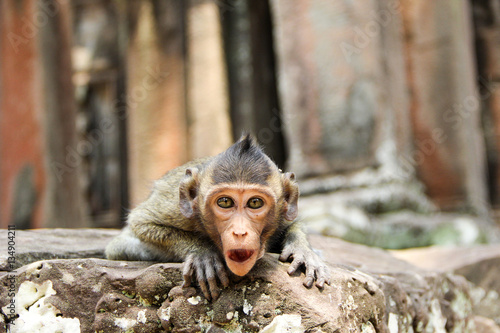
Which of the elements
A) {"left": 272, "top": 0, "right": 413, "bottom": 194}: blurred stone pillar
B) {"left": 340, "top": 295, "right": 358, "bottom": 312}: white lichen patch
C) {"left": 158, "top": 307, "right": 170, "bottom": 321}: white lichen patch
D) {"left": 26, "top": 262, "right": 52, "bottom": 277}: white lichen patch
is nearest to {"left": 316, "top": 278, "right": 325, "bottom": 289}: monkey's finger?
{"left": 340, "top": 295, "right": 358, "bottom": 312}: white lichen patch

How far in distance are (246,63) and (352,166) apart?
3457mm

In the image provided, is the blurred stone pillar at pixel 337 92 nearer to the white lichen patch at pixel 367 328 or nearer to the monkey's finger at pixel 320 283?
the white lichen patch at pixel 367 328

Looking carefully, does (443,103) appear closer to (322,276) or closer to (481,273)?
(481,273)

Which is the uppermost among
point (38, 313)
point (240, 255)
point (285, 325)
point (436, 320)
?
point (240, 255)

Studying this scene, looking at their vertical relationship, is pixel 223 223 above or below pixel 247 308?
above

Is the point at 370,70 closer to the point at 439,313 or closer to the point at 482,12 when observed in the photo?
the point at 439,313

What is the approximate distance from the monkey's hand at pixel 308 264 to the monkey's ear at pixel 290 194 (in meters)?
0.20

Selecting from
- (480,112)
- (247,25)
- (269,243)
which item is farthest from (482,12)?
(269,243)

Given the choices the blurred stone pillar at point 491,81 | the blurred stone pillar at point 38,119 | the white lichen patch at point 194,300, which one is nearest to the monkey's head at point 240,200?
the white lichen patch at point 194,300

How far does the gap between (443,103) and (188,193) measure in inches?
256

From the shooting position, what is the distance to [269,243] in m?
3.58

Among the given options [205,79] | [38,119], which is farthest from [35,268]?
[205,79]

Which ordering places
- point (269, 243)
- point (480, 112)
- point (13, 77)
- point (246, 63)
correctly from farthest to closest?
point (480, 112) < point (246, 63) < point (13, 77) < point (269, 243)

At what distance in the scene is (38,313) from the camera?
297 centimetres
